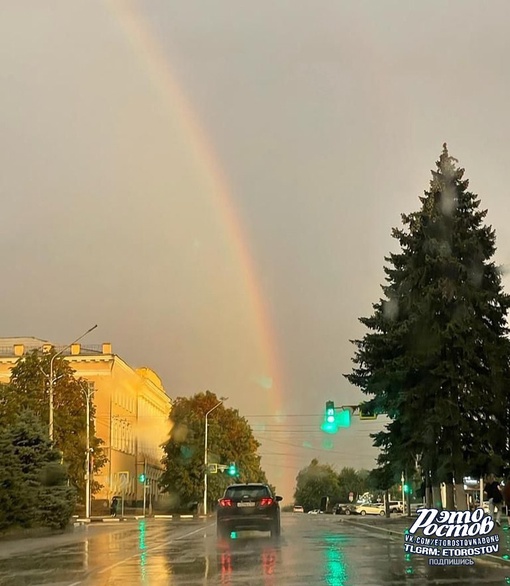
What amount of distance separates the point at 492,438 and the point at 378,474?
615 cm

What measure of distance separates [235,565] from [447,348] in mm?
15989

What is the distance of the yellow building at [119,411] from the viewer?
289 ft

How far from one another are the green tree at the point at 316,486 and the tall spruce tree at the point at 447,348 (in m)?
120

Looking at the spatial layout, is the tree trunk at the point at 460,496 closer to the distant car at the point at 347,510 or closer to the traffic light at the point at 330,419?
the traffic light at the point at 330,419

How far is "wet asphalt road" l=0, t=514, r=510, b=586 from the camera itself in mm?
15359

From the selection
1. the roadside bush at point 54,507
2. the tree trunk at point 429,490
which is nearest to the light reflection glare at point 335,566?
the tree trunk at point 429,490

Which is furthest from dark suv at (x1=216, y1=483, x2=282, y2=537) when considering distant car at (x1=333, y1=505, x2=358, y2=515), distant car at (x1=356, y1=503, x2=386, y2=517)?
distant car at (x1=333, y1=505, x2=358, y2=515)

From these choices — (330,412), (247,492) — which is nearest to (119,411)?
(330,412)

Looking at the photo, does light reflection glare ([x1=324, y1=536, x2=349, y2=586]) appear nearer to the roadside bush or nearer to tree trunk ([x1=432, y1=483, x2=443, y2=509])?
tree trunk ([x1=432, y1=483, x2=443, y2=509])

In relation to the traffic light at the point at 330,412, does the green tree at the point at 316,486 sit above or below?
below

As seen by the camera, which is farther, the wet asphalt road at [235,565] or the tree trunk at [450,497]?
the tree trunk at [450,497]

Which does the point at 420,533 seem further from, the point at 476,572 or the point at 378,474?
the point at 378,474

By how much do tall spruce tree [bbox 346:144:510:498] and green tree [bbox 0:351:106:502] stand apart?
99.7ft

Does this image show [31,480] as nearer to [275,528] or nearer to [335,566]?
[275,528]
